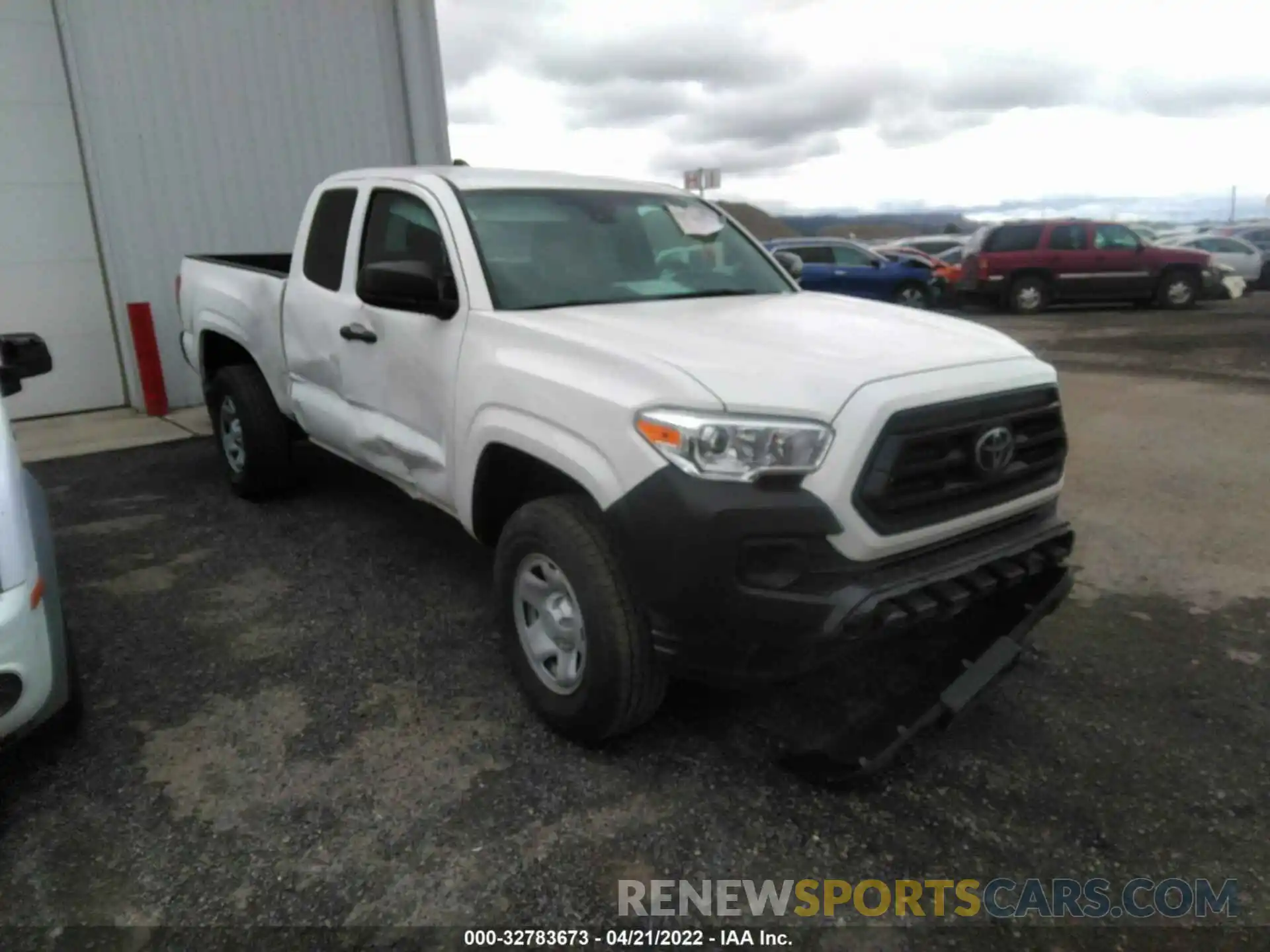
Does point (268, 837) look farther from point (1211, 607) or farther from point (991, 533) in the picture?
point (1211, 607)

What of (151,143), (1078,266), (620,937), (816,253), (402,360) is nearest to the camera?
(620,937)

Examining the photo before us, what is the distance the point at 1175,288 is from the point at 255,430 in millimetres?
18052

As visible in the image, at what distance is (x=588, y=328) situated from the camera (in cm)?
296

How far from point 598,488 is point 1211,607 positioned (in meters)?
3.01

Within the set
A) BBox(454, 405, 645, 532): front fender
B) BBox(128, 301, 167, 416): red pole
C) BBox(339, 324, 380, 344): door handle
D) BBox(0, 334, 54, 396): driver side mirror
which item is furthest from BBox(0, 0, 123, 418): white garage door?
BBox(454, 405, 645, 532): front fender

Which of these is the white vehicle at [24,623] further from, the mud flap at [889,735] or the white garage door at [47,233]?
the white garage door at [47,233]

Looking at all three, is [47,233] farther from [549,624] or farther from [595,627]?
[595,627]

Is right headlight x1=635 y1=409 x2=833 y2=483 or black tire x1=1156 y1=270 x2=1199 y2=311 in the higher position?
right headlight x1=635 y1=409 x2=833 y2=483

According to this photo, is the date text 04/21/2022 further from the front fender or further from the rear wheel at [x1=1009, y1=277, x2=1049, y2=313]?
the rear wheel at [x1=1009, y1=277, x2=1049, y2=313]

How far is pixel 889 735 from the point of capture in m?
2.70

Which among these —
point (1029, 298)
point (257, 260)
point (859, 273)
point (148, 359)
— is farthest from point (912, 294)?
point (257, 260)

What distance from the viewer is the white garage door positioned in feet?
25.3

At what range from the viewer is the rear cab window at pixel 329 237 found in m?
4.25

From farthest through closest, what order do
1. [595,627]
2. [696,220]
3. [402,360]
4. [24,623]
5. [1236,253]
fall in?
[1236,253], [696,220], [402,360], [595,627], [24,623]
